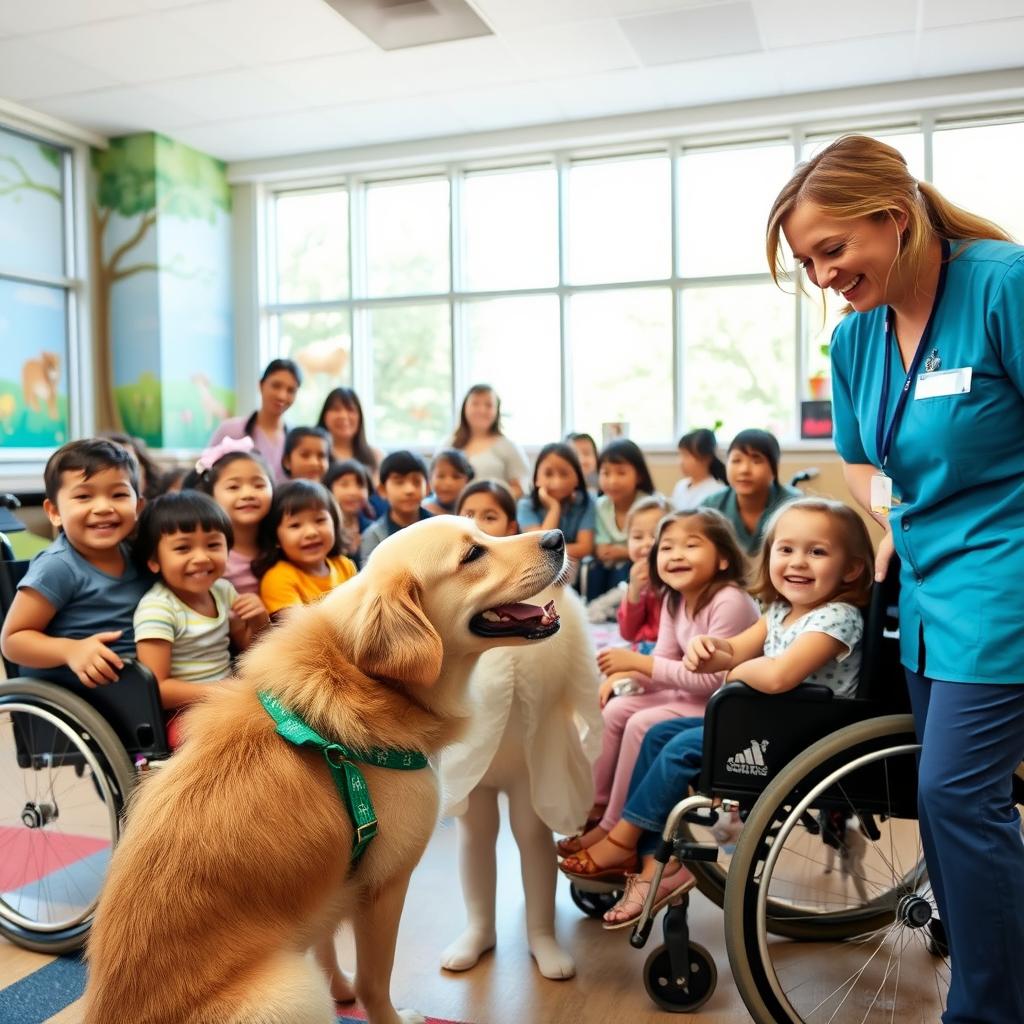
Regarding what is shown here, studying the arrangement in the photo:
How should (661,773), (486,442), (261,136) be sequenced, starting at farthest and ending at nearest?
(261,136), (486,442), (661,773)

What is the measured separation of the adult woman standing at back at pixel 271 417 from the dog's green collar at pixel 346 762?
3225 millimetres

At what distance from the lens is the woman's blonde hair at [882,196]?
1.48 metres

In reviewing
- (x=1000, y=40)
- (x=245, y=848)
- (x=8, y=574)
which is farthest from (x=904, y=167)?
(x=1000, y=40)

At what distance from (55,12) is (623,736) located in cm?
486

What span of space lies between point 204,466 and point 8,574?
903 millimetres

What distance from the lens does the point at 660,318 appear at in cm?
718

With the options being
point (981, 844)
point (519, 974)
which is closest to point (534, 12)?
point (519, 974)

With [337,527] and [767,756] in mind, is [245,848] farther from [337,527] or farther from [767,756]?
[337,527]

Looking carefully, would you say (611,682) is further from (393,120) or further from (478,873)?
(393,120)

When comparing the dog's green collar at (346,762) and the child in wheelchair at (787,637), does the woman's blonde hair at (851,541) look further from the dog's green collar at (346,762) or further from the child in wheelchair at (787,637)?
the dog's green collar at (346,762)

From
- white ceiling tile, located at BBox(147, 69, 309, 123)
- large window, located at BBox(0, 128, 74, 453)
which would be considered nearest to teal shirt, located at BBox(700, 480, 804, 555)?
white ceiling tile, located at BBox(147, 69, 309, 123)

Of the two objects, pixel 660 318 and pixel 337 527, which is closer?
pixel 337 527

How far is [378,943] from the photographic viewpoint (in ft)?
5.20

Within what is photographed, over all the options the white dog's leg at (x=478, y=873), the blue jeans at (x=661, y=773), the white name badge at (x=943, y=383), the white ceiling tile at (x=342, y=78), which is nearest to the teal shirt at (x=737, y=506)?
the blue jeans at (x=661, y=773)
